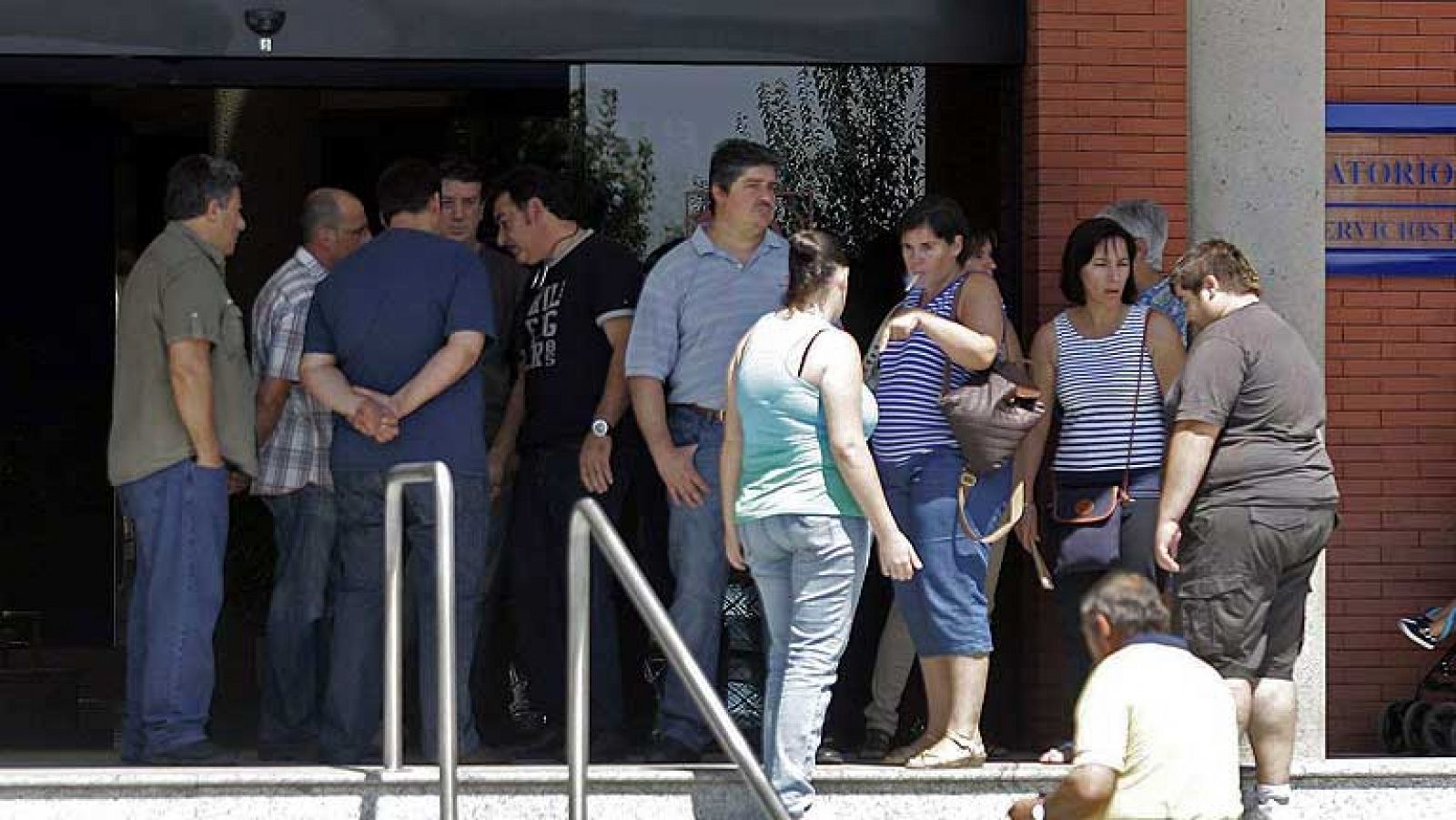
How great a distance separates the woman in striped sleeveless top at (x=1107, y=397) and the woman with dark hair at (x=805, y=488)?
940mm

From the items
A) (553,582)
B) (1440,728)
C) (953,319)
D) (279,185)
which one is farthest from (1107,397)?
(279,185)

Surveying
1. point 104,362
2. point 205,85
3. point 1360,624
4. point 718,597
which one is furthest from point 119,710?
point 1360,624

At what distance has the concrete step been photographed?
7969 mm

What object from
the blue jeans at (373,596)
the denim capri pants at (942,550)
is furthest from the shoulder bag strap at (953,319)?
the blue jeans at (373,596)

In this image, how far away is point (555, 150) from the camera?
10.7 meters

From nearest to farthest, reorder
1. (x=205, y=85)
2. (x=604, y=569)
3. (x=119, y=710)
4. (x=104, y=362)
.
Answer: (x=604, y=569)
(x=205, y=85)
(x=119, y=710)
(x=104, y=362)

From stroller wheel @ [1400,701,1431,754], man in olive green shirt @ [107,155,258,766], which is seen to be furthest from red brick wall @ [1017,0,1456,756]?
man in olive green shirt @ [107,155,258,766]

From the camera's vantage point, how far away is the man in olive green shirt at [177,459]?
835 centimetres

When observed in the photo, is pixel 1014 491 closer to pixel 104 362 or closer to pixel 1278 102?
pixel 1278 102

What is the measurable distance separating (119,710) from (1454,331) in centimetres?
559

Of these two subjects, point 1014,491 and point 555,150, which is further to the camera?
point 555,150

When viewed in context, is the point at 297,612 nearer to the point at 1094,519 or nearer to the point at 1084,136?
the point at 1094,519

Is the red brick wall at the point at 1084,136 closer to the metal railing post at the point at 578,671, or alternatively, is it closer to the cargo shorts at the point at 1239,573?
the cargo shorts at the point at 1239,573

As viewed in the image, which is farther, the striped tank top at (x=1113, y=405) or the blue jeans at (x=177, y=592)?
the striped tank top at (x=1113, y=405)
